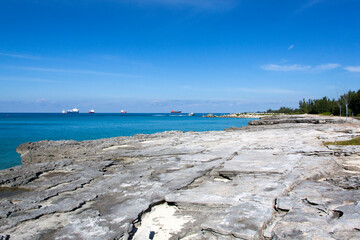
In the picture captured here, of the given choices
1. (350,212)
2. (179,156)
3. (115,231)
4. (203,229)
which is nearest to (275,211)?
(350,212)

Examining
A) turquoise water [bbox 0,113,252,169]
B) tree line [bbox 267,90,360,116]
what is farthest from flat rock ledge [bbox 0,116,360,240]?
tree line [bbox 267,90,360,116]

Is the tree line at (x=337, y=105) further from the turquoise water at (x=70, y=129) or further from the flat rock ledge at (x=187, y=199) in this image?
the flat rock ledge at (x=187, y=199)

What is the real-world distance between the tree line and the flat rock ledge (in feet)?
102

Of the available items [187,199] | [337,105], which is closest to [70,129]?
[187,199]

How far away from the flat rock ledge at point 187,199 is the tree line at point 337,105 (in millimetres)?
31137

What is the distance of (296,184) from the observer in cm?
454

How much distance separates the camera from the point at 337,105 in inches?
1736

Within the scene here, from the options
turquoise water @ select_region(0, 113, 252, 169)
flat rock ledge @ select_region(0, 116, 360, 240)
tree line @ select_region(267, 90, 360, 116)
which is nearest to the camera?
flat rock ledge @ select_region(0, 116, 360, 240)

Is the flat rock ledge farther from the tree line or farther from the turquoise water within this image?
the tree line

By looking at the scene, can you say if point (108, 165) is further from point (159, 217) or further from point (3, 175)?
point (159, 217)

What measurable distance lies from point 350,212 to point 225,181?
2222 mm

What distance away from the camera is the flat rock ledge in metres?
2.99

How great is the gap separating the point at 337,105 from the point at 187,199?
47962 millimetres

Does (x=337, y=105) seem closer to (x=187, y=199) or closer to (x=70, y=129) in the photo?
(x=70, y=129)
